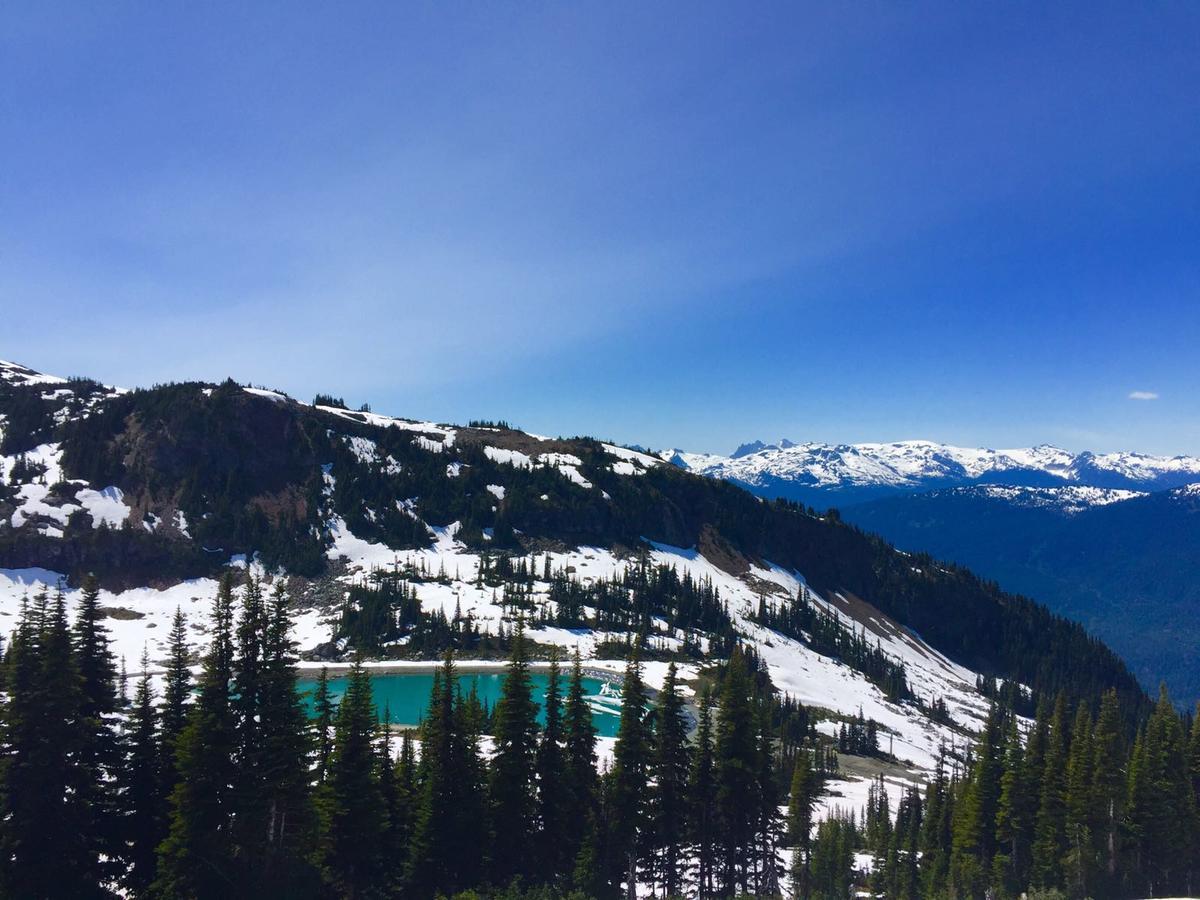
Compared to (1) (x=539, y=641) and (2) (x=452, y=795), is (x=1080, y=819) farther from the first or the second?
(1) (x=539, y=641)

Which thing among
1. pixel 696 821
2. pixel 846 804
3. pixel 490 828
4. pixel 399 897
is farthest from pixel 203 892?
pixel 846 804

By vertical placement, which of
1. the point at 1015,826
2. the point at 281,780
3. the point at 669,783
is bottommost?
the point at 1015,826

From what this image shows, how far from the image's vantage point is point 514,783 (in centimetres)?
3881

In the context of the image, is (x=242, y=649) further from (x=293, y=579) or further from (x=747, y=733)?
(x=293, y=579)

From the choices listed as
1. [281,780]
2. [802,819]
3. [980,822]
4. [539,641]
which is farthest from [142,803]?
[539,641]

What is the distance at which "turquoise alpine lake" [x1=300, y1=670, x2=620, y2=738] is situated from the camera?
127 metres

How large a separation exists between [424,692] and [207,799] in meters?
123

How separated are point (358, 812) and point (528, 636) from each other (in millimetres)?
146471

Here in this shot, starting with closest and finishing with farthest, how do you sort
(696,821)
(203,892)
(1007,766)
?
1. (203,892)
2. (696,821)
3. (1007,766)

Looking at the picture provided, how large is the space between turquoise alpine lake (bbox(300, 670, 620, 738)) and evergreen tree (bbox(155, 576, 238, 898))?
9804 centimetres

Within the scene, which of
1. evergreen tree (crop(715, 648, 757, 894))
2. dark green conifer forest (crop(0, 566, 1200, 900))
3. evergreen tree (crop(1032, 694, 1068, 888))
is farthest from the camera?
evergreen tree (crop(1032, 694, 1068, 888))

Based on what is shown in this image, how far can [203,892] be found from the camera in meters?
25.9

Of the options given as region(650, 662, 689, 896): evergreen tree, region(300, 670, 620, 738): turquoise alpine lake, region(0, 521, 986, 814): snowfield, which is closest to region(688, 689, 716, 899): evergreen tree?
region(650, 662, 689, 896): evergreen tree

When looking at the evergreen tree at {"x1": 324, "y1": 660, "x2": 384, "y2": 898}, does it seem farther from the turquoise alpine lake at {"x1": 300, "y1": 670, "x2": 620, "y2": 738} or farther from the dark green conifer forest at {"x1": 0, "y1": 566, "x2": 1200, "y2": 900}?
the turquoise alpine lake at {"x1": 300, "y1": 670, "x2": 620, "y2": 738}
